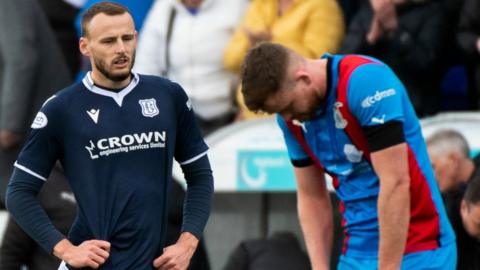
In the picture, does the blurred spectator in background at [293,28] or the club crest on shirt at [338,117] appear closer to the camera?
the club crest on shirt at [338,117]

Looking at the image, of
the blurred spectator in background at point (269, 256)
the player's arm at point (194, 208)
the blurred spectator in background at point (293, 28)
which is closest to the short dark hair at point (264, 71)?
the player's arm at point (194, 208)

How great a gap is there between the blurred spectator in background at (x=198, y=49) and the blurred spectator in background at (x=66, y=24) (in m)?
0.79

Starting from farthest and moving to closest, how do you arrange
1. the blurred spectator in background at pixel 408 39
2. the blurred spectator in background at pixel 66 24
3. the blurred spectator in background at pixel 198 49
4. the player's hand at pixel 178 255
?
the blurred spectator in background at pixel 66 24 → the blurred spectator in background at pixel 198 49 → the blurred spectator in background at pixel 408 39 → the player's hand at pixel 178 255

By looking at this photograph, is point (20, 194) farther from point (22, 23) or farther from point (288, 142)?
point (22, 23)

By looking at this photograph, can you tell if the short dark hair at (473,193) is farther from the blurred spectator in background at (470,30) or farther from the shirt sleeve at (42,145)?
the blurred spectator in background at (470,30)

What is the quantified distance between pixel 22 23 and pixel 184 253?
3728 mm

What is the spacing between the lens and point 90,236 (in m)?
4.45

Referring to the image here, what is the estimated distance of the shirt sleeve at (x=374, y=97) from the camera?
4.52 metres

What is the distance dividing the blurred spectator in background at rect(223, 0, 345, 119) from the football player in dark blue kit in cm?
335

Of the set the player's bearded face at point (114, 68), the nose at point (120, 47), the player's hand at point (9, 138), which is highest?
the nose at point (120, 47)

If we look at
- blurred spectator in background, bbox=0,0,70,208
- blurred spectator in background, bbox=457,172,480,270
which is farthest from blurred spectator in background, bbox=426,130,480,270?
blurred spectator in background, bbox=0,0,70,208

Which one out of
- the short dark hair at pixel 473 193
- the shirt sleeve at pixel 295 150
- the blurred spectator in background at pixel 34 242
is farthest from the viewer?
the blurred spectator in background at pixel 34 242

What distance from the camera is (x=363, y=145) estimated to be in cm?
466

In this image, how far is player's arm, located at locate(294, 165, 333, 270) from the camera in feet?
16.4
